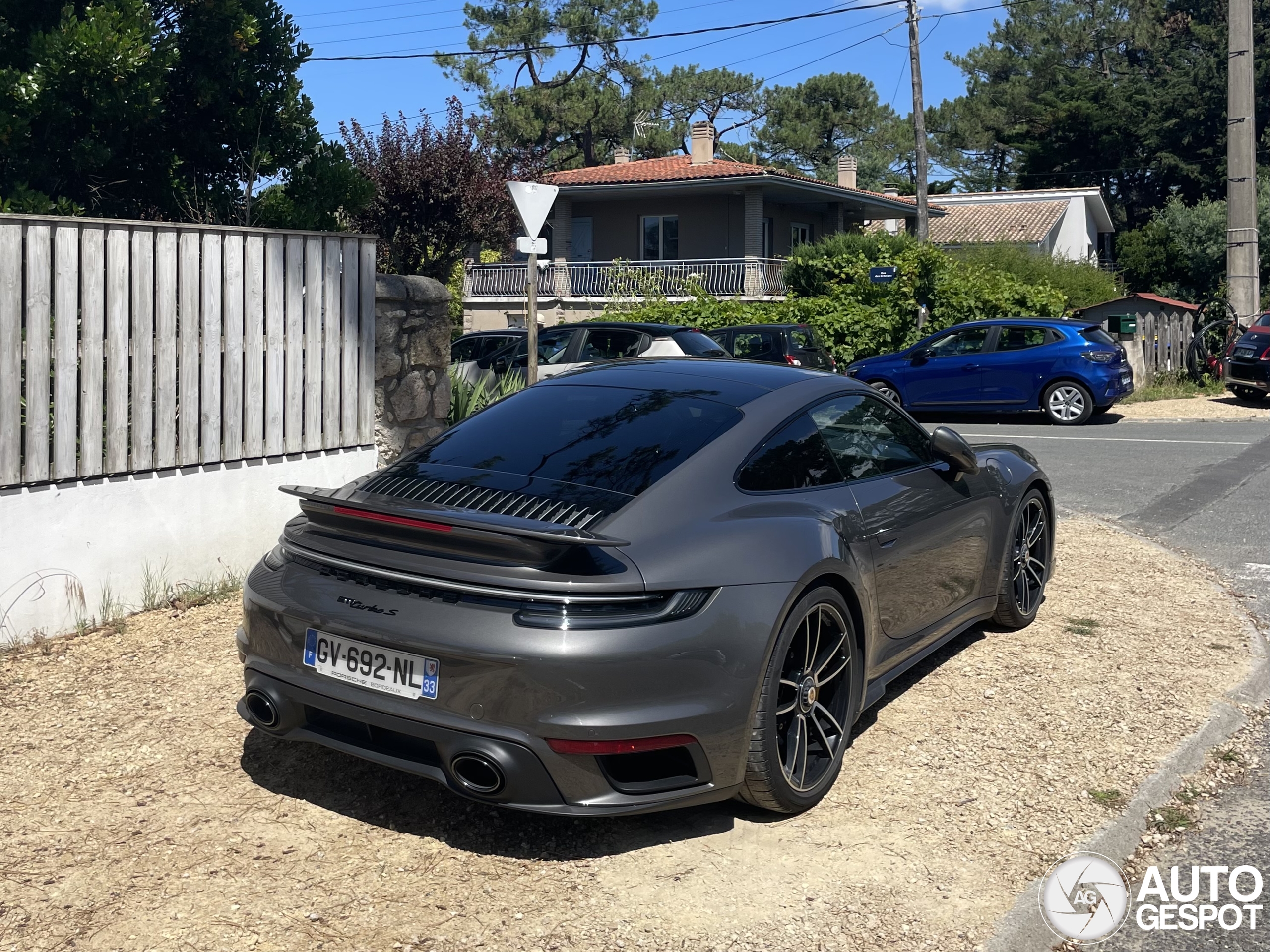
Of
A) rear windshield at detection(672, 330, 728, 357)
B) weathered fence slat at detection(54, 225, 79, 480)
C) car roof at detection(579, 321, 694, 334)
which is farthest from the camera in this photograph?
car roof at detection(579, 321, 694, 334)

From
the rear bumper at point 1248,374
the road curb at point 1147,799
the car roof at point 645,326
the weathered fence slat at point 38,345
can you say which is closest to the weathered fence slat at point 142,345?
the weathered fence slat at point 38,345

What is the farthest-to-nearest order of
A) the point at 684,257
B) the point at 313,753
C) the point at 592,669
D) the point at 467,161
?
the point at 684,257
the point at 467,161
the point at 313,753
the point at 592,669

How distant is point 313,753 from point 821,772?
1.88 m

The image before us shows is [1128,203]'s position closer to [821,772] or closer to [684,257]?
[684,257]

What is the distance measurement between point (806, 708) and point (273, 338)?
4.30m

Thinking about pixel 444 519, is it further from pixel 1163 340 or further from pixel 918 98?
pixel 918 98

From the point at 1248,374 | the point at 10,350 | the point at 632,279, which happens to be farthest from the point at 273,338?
the point at 632,279

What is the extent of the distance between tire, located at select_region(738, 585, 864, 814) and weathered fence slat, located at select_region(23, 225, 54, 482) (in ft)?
12.7

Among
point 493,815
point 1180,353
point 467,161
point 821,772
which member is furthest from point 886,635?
point 1180,353

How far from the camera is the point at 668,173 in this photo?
120ft

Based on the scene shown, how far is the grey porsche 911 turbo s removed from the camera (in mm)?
3480

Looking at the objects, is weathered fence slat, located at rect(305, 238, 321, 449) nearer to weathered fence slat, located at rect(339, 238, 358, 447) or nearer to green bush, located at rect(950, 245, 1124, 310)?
weathered fence slat, located at rect(339, 238, 358, 447)

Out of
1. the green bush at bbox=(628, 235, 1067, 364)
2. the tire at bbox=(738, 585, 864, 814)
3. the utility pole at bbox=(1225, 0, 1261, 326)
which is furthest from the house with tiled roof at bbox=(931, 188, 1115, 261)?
the tire at bbox=(738, 585, 864, 814)

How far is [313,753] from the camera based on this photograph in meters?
4.60
